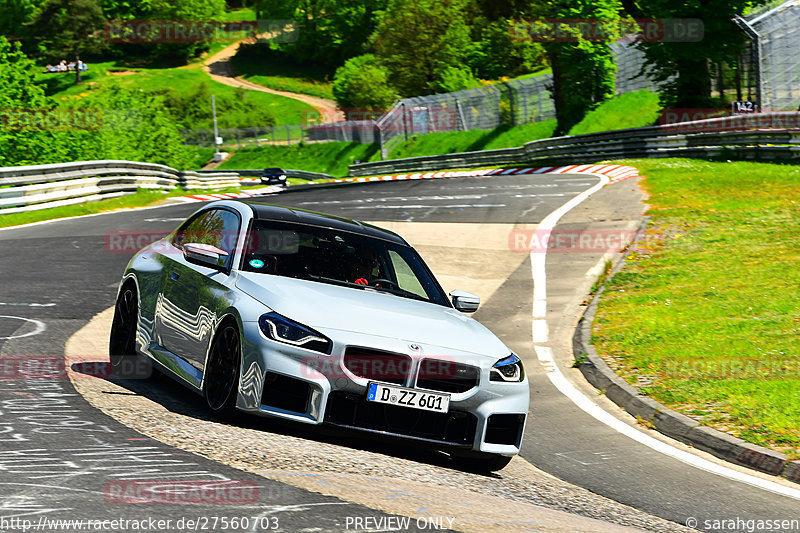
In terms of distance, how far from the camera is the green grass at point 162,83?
5271 inches

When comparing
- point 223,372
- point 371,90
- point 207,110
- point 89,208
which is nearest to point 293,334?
point 223,372

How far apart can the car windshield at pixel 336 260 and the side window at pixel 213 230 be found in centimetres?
22

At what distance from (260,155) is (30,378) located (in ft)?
310

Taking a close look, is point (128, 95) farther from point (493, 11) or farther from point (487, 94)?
point (493, 11)

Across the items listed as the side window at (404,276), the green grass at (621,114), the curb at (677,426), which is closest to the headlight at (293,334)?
the side window at (404,276)

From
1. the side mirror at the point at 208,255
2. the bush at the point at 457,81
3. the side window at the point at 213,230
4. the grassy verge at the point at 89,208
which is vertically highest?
the bush at the point at 457,81

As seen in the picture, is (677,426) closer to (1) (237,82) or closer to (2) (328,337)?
(2) (328,337)

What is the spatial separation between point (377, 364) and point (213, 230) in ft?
8.35

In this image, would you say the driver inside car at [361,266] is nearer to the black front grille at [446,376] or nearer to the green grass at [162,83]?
the black front grille at [446,376]

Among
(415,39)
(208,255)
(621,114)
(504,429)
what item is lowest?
(504,429)

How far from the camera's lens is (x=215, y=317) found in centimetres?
700

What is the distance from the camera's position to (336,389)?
630 cm

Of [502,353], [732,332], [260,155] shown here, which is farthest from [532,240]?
[260,155]

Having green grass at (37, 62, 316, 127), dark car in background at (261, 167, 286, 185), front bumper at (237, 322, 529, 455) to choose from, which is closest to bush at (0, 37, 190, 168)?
dark car in background at (261, 167, 286, 185)
